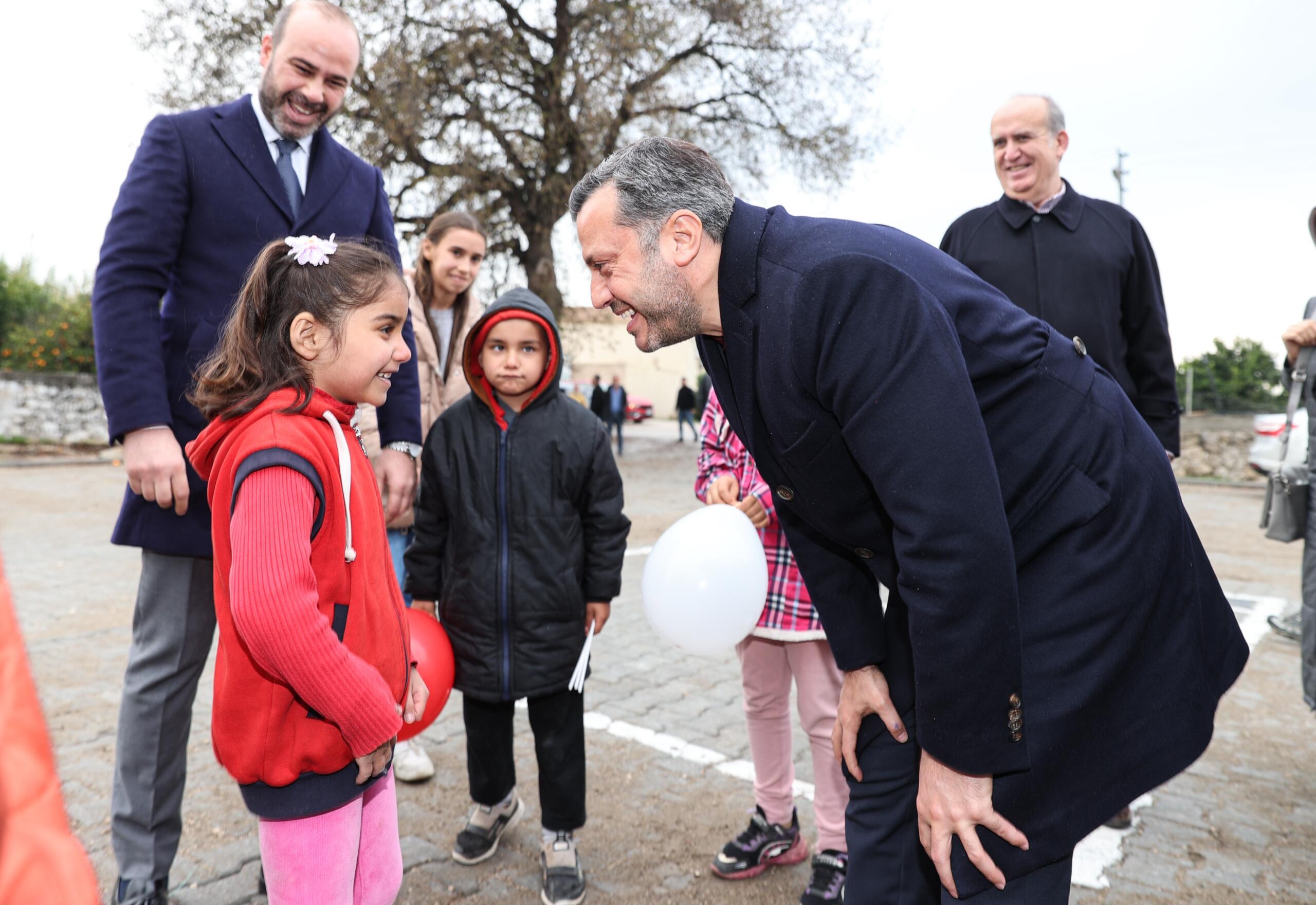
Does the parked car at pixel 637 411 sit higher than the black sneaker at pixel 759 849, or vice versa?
the black sneaker at pixel 759 849

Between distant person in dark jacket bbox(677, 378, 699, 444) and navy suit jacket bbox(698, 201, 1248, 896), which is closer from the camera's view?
navy suit jacket bbox(698, 201, 1248, 896)

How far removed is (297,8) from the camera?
107 inches

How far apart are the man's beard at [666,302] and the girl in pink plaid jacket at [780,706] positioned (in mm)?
1198

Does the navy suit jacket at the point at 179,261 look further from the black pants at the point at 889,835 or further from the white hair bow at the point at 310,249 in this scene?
the black pants at the point at 889,835

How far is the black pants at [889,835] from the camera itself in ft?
6.12

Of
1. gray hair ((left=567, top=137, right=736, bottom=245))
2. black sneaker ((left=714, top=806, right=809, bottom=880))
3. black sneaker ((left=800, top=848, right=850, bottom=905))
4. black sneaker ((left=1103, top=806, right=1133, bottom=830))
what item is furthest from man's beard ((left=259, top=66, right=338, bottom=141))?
black sneaker ((left=1103, top=806, right=1133, bottom=830))

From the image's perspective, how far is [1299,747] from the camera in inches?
A: 167

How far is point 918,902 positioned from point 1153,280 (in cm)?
265

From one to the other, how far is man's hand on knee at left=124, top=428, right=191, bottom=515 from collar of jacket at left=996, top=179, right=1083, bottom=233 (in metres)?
2.98

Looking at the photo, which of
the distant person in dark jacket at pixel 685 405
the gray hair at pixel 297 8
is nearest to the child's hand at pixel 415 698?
the gray hair at pixel 297 8

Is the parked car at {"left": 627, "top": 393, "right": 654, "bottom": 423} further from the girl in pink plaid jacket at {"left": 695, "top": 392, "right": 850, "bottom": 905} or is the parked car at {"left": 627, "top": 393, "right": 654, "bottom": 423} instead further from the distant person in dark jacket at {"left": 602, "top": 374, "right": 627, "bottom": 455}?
the girl in pink plaid jacket at {"left": 695, "top": 392, "right": 850, "bottom": 905}

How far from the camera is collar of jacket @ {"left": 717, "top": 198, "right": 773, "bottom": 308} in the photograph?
5.49 ft

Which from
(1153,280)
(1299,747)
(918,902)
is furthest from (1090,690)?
(1299,747)

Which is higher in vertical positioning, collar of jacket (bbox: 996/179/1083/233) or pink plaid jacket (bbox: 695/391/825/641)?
collar of jacket (bbox: 996/179/1083/233)
